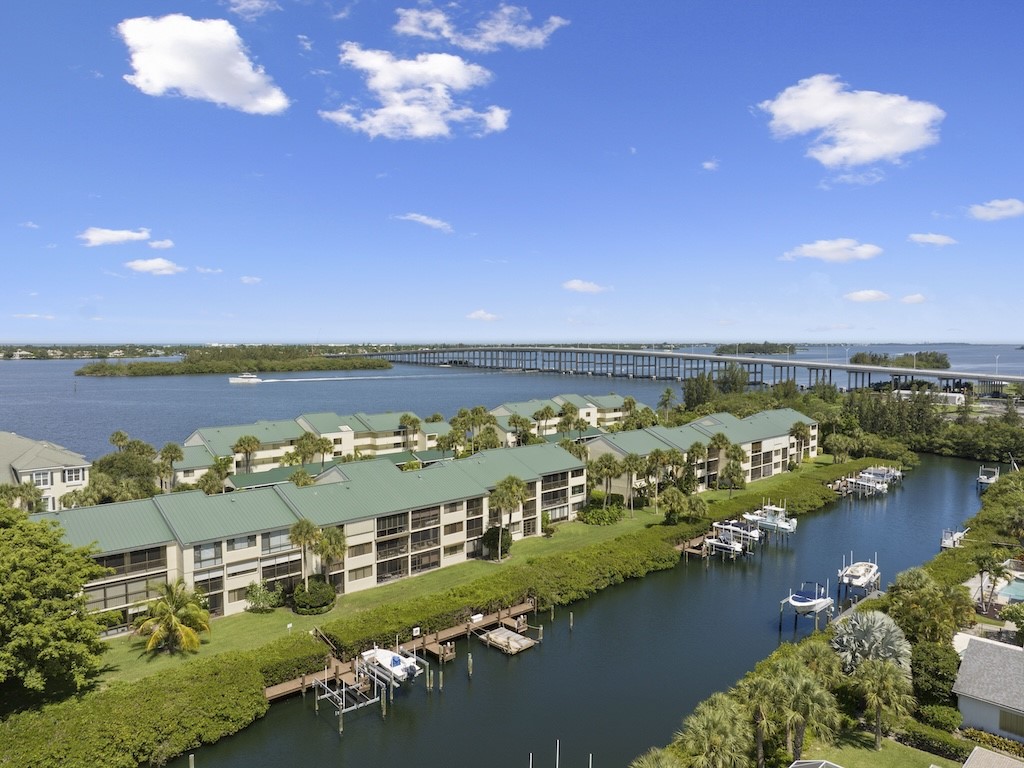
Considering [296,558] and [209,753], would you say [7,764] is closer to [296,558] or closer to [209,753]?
[209,753]

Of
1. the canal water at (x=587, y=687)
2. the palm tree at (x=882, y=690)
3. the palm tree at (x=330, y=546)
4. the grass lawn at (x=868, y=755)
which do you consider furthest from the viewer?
the palm tree at (x=330, y=546)

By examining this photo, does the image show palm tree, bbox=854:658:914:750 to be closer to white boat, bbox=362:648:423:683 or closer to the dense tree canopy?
white boat, bbox=362:648:423:683

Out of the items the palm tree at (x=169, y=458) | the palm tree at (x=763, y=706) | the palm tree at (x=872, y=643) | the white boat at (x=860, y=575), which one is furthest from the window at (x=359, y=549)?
the white boat at (x=860, y=575)

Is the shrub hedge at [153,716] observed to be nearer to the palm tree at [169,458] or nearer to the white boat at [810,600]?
the white boat at [810,600]

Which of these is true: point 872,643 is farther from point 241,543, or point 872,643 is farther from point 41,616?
point 41,616

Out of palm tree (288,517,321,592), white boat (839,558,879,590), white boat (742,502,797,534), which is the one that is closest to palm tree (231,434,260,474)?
palm tree (288,517,321,592)

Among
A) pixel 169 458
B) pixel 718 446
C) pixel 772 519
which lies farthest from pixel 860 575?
pixel 169 458
